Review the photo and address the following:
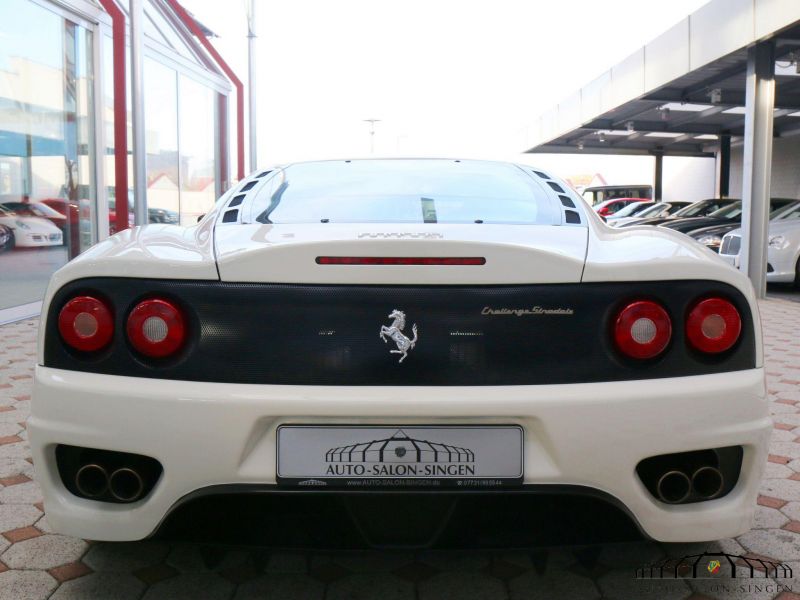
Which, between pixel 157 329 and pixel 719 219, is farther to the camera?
pixel 719 219

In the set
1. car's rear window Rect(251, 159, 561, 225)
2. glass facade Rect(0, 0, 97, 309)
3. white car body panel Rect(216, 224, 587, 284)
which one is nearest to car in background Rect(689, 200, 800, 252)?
glass facade Rect(0, 0, 97, 309)

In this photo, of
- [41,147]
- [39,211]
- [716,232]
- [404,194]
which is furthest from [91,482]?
[716,232]

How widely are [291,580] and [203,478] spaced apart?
556 mm

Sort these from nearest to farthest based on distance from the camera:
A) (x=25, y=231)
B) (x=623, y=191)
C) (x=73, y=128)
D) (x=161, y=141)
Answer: (x=25, y=231) < (x=73, y=128) < (x=161, y=141) < (x=623, y=191)

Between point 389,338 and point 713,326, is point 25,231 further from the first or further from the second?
point 713,326

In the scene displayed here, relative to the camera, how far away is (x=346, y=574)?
216cm

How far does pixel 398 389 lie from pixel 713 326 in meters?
0.73

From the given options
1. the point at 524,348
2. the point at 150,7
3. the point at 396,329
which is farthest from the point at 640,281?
the point at 150,7

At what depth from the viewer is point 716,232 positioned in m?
11.5

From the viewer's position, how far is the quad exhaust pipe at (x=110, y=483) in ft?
5.88

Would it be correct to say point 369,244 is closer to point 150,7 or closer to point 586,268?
point 586,268

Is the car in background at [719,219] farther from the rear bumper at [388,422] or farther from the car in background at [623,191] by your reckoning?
the car in background at [623,191]

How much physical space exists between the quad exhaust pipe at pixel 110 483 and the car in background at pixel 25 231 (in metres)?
6.78

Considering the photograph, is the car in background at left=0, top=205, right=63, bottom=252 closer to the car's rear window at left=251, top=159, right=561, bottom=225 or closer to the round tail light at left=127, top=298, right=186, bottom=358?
the car's rear window at left=251, top=159, right=561, bottom=225
